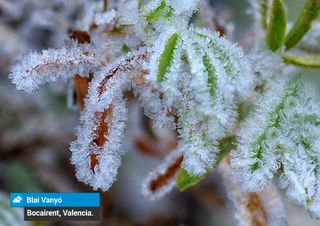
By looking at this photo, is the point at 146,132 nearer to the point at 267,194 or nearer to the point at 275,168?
the point at 267,194

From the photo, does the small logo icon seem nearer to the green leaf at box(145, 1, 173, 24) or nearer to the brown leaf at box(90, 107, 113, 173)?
the brown leaf at box(90, 107, 113, 173)

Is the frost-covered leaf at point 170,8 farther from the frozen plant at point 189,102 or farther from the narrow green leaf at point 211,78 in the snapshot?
the narrow green leaf at point 211,78

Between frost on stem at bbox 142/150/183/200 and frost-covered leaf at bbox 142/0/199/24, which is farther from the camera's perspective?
frost on stem at bbox 142/150/183/200

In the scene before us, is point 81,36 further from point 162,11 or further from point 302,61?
point 302,61

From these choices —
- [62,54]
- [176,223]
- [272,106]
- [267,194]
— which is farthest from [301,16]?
[176,223]

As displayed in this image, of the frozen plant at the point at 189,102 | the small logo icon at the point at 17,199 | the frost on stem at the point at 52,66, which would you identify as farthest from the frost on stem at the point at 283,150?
the small logo icon at the point at 17,199

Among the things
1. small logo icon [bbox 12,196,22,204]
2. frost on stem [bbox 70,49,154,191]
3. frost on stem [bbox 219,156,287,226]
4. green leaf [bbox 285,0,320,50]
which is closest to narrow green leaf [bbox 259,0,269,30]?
green leaf [bbox 285,0,320,50]
